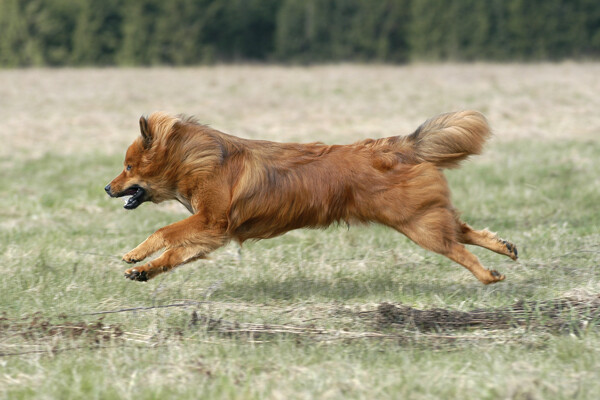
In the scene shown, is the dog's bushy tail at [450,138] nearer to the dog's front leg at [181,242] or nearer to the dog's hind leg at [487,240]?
the dog's hind leg at [487,240]

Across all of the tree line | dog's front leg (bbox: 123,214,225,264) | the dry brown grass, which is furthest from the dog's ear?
the tree line

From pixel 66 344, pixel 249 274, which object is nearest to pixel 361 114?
pixel 249 274

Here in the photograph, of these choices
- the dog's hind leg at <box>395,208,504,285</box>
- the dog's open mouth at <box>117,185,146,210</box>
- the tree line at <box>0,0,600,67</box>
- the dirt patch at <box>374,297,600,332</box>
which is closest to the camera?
the dirt patch at <box>374,297,600,332</box>

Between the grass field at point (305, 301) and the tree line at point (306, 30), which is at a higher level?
the tree line at point (306, 30)

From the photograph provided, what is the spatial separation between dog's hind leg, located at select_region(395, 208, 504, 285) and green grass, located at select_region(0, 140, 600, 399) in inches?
8.5

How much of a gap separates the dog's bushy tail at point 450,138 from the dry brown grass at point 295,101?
8958 mm

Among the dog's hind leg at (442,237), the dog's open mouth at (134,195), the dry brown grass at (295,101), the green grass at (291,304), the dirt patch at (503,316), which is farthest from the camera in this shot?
the dry brown grass at (295,101)

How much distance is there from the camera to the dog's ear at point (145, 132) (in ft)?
19.2

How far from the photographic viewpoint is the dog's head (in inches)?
234

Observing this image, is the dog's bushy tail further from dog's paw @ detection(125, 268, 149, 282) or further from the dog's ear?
dog's paw @ detection(125, 268, 149, 282)

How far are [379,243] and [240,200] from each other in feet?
7.83

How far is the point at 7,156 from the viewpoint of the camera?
13.6 metres

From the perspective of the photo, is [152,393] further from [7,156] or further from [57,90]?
[57,90]

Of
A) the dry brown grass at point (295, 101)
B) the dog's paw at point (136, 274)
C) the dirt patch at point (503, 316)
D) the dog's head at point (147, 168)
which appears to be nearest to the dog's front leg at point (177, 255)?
the dog's paw at point (136, 274)
